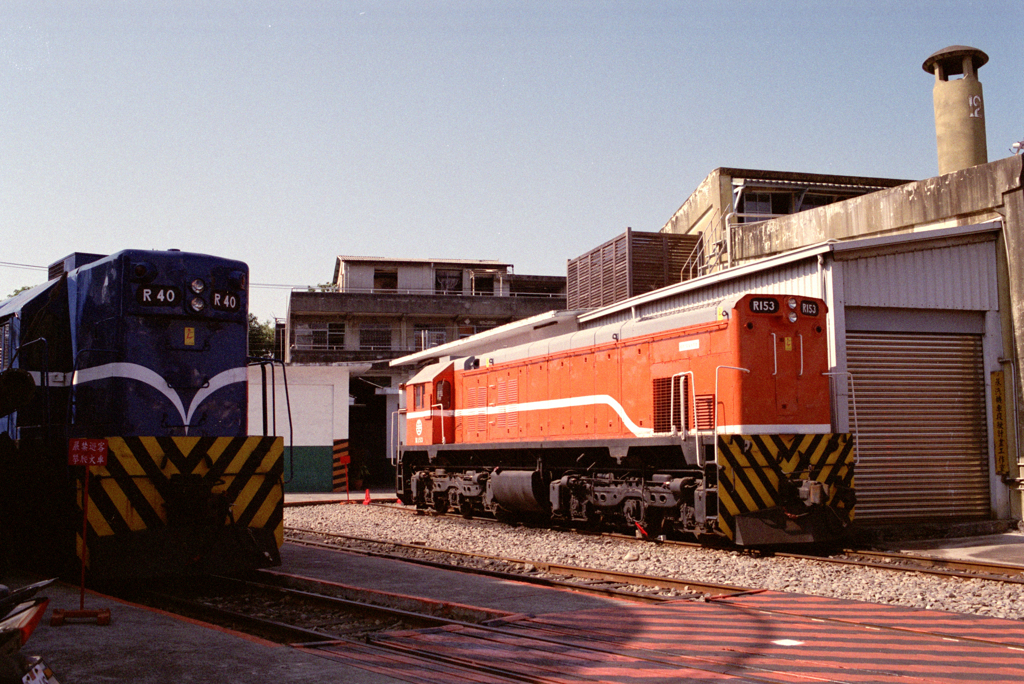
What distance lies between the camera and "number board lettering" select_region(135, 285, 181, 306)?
873 cm

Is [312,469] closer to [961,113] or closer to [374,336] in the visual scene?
[374,336]

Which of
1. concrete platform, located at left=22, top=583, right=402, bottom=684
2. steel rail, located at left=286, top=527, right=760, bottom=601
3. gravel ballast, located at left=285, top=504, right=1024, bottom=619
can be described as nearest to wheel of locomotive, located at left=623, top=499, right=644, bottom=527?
gravel ballast, located at left=285, top=504, right=1024, bottom=619

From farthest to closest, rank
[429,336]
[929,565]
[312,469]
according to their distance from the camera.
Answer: [429,336]
[312,469]
[929,565]

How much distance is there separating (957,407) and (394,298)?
99.9 ft

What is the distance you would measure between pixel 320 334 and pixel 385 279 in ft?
21.3

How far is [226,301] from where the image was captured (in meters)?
9.25

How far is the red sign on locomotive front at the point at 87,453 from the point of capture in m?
7.68

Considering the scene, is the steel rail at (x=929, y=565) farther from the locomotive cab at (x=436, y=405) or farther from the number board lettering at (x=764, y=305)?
the locomotive cab at (x=436, y=405)

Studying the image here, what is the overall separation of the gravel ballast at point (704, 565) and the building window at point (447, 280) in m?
31.2

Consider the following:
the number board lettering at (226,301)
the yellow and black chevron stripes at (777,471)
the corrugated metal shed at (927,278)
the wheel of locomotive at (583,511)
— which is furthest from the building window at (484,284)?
the number board lettering at (226,301)

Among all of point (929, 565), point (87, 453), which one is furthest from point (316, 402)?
point (929, 565)

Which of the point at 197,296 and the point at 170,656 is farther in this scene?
the point at 197,296

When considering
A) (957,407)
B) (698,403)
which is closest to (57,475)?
(698,403)

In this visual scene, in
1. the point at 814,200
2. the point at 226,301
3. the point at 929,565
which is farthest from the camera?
the point at 814,200
